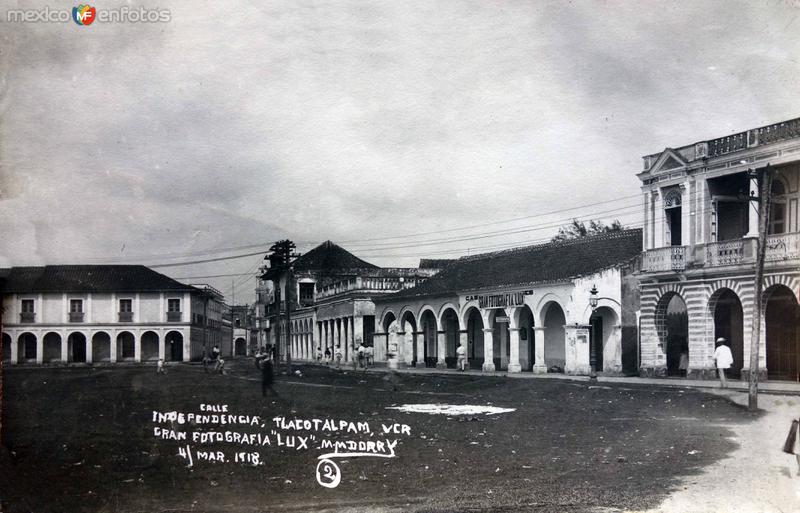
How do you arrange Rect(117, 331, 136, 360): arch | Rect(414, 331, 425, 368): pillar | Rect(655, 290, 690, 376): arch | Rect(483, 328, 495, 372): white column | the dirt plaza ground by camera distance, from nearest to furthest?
the dirt plaza ground, Rect(117, 331, 136, 360): arch, Rect(655, 290, 690, 376): arch, Rect(483, 328, 495, 372): white column, Rect(414, 331, 425, 368): pillar

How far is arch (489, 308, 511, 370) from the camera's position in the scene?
23392 mm

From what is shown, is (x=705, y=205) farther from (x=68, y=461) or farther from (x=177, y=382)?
(x=68, y=461)

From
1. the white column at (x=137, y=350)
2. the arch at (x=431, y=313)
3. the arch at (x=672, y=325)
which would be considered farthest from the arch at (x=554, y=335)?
the white column at (x=137, y=350)

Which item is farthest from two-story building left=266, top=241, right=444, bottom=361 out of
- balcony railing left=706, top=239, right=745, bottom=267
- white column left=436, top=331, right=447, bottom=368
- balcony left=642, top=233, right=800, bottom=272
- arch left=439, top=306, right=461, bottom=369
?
balcony railing left=706, top=239, right=745, bottom=267

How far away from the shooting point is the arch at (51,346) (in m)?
7.94

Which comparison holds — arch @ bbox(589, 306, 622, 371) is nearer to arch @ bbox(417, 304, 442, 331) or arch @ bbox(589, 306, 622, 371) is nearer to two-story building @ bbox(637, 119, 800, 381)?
two-story building @ bbox(637, 119, 800, 381)

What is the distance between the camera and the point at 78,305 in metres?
8.59

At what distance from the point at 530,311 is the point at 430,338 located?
18.8ft

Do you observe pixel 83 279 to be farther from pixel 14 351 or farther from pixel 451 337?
pixel 451 337

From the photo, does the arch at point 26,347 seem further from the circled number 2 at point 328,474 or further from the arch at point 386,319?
the arch at point 386,319

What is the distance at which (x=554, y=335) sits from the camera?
2162cm

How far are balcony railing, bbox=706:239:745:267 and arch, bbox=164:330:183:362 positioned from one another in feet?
29.4

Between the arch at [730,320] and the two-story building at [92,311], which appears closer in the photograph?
the two-story building at [92,311]

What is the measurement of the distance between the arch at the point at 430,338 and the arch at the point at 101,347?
61.2 ft
